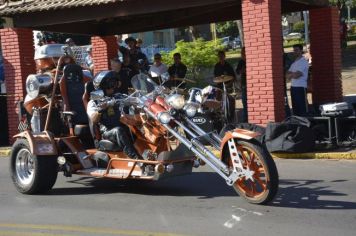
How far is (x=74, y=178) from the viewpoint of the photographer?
955cm

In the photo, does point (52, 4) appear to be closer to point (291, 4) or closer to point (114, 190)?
point (291, 4)

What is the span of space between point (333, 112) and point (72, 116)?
4.94 m

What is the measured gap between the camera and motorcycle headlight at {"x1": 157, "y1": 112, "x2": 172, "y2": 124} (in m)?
7.19

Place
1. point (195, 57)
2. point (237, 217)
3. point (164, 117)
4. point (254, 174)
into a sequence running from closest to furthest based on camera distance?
1. point (237, 217)
2. point (254, 174)
3. point (164, 117)
4. point (195, 57)

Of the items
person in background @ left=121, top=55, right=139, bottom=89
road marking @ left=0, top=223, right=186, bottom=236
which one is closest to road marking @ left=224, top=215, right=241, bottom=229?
road marking @ left=0, top=223, right=186, bottom=236

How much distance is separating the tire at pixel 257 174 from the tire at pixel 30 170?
256cm

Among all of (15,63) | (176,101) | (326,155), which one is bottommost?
(326,155)

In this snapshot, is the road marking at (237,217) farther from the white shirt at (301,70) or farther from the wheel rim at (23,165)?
the white shirt at (301,70)

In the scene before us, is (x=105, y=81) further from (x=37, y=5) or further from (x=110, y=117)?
(x=37, y=5)

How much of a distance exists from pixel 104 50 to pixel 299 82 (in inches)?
278

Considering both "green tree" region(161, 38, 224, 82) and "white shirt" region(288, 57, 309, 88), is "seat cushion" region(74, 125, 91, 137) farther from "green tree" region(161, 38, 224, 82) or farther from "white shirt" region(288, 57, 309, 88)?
"green tree" region(161, 38, 224, 82)

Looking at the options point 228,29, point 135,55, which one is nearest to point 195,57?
point 135,55

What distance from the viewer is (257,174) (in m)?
6.78

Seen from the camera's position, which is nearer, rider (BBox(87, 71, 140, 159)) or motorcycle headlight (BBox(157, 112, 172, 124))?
motorcycle headlight (BBox(157, 112, 172, 124))
